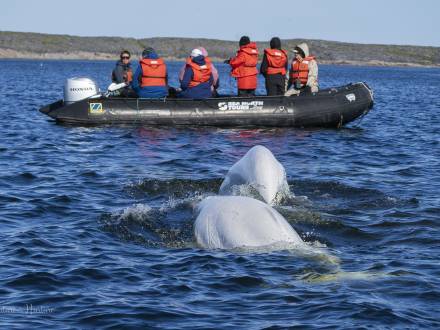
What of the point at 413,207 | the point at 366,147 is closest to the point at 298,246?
the point at 413,207

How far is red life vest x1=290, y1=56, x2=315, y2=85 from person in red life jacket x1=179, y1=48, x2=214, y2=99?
235 centimetres

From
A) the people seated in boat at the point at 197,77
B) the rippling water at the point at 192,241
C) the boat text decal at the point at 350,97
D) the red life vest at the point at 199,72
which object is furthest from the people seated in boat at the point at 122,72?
the boat text decal at the point at 350,97

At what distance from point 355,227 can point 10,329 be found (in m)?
5.67

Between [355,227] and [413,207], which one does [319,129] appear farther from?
[355,227]

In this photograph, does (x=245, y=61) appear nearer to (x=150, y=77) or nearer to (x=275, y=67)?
(x=275, y=67)

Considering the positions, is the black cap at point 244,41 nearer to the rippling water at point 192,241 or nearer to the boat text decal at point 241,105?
the boat text decal at point 241,105

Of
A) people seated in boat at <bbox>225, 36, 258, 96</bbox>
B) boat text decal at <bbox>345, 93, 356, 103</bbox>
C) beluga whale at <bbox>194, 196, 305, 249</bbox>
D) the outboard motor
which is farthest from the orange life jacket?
beluga whale at <bbox>194, 196, 305, 249</bbox>

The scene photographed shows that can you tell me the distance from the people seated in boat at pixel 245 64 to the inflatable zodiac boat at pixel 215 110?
34.0 inches

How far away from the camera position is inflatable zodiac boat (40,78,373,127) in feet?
75.7

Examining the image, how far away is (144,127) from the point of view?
2303 cm

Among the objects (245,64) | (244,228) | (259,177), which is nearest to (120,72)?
(245,64)

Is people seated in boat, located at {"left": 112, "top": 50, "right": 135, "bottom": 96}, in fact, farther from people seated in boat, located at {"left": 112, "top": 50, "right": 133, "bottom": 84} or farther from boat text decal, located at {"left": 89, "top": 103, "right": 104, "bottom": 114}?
boat text decal, located at {"left": 89, "top": 103, "right": 104, "bottom": 114}

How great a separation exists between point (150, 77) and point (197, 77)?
1.28 m

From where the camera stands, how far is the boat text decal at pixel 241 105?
23.1 metres
